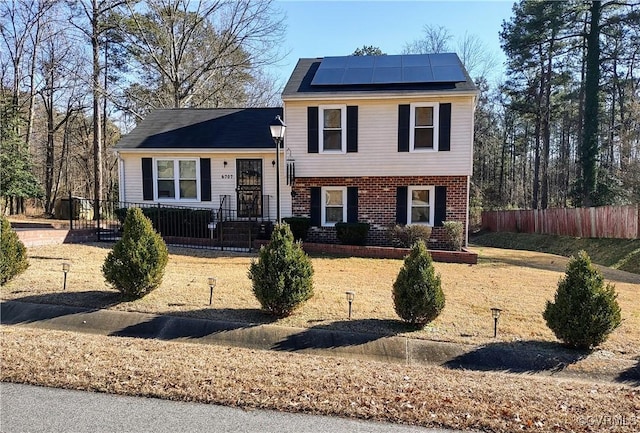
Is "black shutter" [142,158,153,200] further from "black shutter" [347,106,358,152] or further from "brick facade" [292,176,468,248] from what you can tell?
"black shutter" [347,106,358,152]

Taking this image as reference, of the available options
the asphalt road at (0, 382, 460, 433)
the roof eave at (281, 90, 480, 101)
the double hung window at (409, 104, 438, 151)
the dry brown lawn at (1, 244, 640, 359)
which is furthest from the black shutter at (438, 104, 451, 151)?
the asphalt road at (0, 382, 460, 433)

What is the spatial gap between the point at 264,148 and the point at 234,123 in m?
2.58

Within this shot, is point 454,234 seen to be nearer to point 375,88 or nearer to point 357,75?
point 375,88

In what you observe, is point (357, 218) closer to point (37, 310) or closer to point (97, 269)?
point (97, 269)

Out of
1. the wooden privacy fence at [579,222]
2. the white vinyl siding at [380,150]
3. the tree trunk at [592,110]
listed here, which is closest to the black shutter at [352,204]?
the white vinyl siding at [380,150]

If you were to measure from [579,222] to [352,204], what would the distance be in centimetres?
1209

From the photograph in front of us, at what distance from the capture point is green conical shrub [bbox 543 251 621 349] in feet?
16.1

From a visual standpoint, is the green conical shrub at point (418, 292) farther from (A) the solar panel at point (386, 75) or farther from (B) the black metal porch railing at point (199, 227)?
(A) the solar panel at point (386, 75)

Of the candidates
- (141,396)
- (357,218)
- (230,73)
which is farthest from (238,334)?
(230,73)

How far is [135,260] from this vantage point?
6016mm

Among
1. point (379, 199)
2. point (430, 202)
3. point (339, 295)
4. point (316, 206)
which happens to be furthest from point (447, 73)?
point (339, 295)

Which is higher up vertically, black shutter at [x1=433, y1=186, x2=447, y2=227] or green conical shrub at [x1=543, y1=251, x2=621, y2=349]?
black shutter at [x1=433, y1=186, x2=447, y2=227]

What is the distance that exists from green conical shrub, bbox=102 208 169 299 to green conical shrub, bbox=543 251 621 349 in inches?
232

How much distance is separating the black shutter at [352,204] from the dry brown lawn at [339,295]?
9.40 feet
